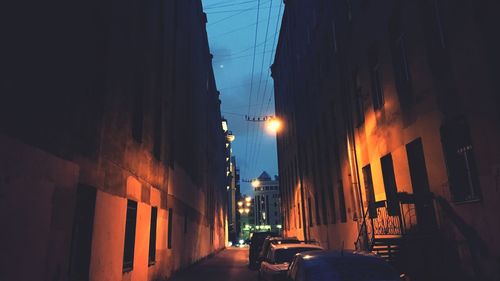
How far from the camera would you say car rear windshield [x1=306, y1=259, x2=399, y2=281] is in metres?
5.74

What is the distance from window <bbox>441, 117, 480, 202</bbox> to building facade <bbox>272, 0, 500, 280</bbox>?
27mm

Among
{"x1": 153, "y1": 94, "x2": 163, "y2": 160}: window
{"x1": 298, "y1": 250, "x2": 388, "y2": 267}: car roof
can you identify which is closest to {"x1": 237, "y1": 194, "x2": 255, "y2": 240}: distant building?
{"x1": 153, "y1": 94, "x2": 163, "y2": 160}: window

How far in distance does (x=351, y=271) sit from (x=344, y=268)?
0.43ft

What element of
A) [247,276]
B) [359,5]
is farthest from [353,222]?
[359,5]

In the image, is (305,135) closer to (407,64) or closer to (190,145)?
(190,145)

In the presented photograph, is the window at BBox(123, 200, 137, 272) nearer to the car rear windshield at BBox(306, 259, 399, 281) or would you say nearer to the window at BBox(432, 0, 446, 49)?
the car rear windshield at BBox(306, 259, 399, 281)

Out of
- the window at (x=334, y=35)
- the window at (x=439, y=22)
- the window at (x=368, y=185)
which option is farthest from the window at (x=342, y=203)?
the window at (x=439, y=22)

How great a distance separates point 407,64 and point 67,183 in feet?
35.1

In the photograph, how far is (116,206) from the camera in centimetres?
948

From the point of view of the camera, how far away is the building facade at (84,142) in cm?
513

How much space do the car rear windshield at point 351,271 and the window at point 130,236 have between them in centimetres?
658

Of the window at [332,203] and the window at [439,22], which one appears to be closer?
the window at [439,22]

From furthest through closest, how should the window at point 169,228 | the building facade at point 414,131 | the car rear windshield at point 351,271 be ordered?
1. the window at point 169,228
2. the building facade at point 414,131
3. the car rear windshield at point 351,271

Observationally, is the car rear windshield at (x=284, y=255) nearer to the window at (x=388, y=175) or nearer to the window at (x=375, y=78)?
the window at (x=388, y=175)
